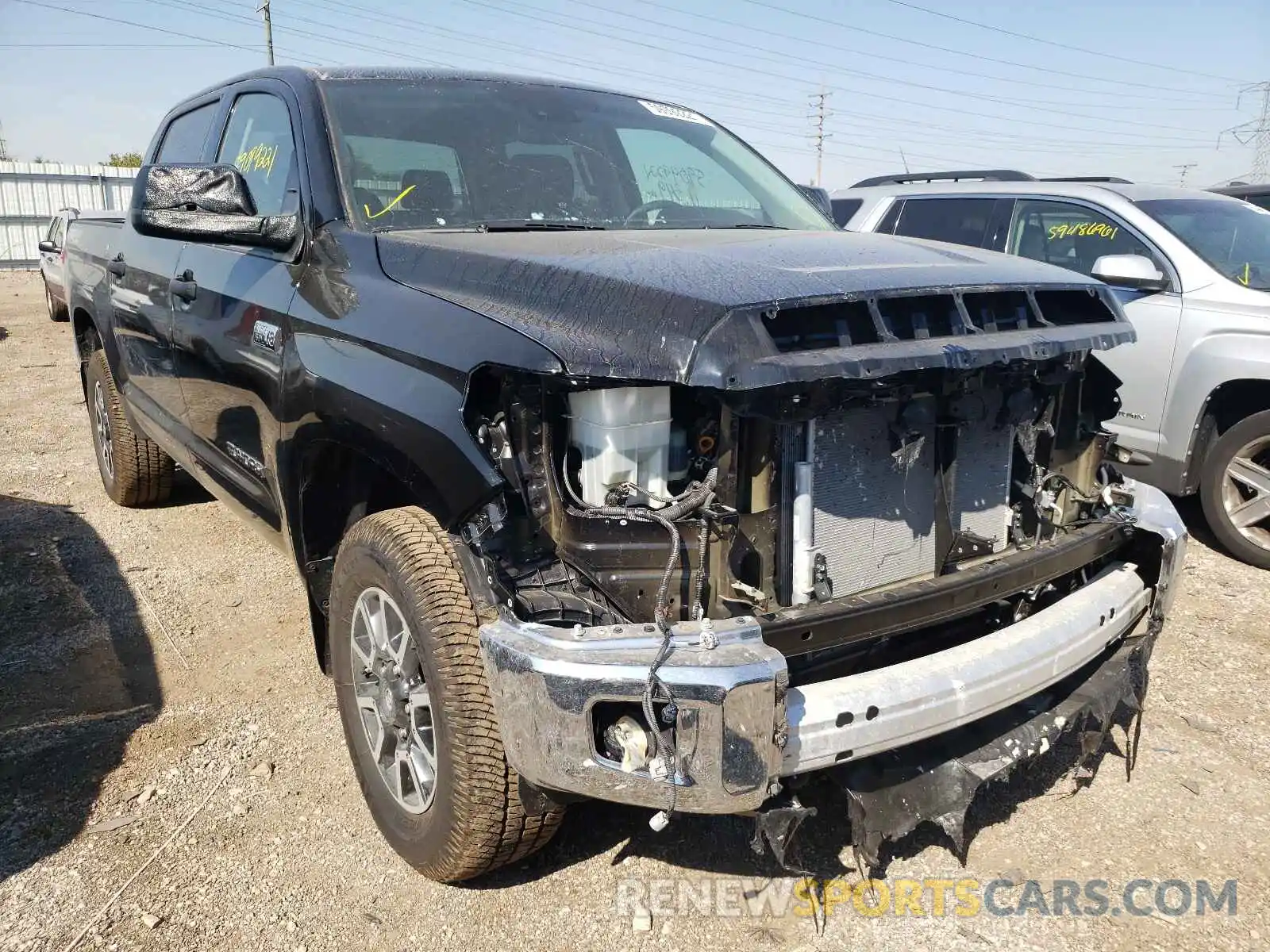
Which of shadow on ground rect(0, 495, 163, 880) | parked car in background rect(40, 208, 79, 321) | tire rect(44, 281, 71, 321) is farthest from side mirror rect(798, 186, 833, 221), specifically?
tire rect(44, 281, 71, 321)

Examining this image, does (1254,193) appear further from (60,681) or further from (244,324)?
(60,681)

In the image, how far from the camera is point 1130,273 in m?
4.97

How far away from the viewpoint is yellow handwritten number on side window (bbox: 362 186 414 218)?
9.33 ft

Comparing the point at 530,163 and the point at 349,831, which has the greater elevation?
the point at 530,163

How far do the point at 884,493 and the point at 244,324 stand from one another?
205 centimetres

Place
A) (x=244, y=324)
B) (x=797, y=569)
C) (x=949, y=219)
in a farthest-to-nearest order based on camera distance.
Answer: (x=949, y=219), (x=244, y=324), (x=797, y=569)

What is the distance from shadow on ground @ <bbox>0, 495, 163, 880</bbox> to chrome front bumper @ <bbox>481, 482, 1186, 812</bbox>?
62.9 inches

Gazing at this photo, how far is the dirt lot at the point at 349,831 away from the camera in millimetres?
2344

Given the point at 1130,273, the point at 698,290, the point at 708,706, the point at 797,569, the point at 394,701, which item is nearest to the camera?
the point at 708,706

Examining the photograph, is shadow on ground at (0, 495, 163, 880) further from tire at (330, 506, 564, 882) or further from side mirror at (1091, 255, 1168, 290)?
side mirror at (1091, 255, 1168, 290)

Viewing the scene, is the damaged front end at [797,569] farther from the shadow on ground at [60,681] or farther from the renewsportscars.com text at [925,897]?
the shadow on ground at [60,681]

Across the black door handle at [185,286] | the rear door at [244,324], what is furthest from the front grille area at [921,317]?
the black door handle at [185,286]

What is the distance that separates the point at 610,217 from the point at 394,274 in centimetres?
92

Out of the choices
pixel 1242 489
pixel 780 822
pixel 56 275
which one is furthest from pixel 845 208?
pixel 56 275
